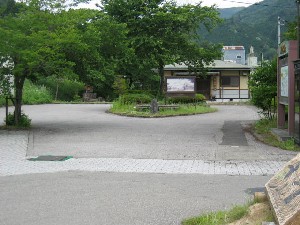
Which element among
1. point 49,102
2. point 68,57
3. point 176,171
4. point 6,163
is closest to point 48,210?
point 176,171

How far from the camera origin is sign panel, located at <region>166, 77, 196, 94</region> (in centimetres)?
3183

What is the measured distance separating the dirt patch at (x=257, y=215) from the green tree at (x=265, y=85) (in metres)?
13.2

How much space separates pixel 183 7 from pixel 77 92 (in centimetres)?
1592

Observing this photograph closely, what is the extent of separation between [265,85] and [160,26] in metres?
19.1

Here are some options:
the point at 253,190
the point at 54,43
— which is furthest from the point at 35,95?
the point at 253,190

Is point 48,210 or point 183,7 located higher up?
point 183,7

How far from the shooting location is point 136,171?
9570 millimetres

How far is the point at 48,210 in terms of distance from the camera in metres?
6.44

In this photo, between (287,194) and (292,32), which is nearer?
(287,194)

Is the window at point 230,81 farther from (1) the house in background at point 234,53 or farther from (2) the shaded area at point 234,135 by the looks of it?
(2) the shaded area at point 234,135

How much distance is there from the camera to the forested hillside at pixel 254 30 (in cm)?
7319

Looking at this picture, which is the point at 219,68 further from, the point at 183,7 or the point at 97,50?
the point at 97,50

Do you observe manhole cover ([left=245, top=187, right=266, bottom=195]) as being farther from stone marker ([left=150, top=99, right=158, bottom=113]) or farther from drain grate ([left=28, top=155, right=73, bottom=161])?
stone marker ([left=150, top=99, right=158, bottom=113])

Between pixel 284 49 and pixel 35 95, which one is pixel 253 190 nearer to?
pixel 284 49
